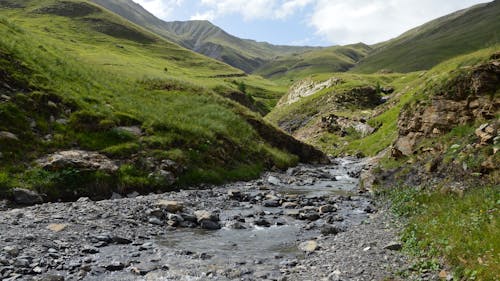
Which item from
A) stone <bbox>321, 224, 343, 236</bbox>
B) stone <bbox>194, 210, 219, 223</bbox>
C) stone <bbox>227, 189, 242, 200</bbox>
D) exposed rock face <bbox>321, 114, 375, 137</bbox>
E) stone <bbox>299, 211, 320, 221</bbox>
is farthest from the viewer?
exposed rock face <bbox>321, 114, 375, 137</bbox>

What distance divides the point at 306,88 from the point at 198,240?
404 ft

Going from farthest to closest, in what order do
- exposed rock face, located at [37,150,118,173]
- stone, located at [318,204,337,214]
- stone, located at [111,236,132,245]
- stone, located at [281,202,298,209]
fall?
stone, located at [281,202,298,209] < exposed rock face, located at [37,150,118,173] < stone, located at [318,204,337,214] < stone, located at [111,236,132,245]

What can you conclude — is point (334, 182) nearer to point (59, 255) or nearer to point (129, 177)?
point (129, 177)

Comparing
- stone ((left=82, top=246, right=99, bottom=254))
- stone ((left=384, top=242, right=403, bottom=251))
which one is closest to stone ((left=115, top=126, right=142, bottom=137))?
stone ((left=82, top=246, right=99, bottom=254))

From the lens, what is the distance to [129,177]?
2898 centimetres

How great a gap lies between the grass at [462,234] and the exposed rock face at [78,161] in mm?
20553

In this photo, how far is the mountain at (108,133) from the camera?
2627cm

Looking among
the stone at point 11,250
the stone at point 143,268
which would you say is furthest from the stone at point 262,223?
the stone at point 11,250

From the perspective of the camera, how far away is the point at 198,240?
1903cm

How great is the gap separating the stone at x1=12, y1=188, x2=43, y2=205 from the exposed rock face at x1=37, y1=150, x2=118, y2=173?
264 centimetres

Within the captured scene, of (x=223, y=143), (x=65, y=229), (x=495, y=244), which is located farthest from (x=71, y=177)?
(x=495, y=244)

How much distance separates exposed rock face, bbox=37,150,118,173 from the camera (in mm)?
25969

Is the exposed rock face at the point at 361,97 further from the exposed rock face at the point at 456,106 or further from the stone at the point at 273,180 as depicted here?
the exposed rock face at the point at 456,106

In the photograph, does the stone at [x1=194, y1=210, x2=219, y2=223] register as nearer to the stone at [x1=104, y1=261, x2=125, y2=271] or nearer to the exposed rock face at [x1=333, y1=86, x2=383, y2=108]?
the stone at [x1=104, y1=261, x2=125, y2=271]
